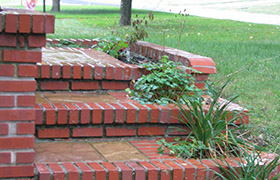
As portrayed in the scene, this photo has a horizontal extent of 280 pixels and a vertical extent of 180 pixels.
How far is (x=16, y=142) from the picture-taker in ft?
8.45

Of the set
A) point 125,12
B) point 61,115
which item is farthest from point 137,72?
point 125,12

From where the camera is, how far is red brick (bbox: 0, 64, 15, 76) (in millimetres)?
2508

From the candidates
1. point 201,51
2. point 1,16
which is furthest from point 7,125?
point 201,51

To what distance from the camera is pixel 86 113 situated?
3.29 m

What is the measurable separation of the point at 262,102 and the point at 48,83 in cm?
226

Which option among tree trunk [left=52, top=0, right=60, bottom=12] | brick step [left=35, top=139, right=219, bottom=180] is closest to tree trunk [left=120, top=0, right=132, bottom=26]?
tree trunk [left=52, top=0, right=60, bottom=12]

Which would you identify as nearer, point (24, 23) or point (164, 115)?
point (24, 23)

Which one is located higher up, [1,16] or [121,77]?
[1,16]

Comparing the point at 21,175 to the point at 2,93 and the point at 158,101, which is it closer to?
the point at 2,93

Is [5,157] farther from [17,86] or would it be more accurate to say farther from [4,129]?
[17,86]

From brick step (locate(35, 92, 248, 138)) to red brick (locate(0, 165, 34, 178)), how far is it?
63 cm

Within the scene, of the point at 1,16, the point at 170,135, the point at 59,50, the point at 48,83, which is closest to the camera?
the point at 1,16

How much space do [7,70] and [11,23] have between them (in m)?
0.27

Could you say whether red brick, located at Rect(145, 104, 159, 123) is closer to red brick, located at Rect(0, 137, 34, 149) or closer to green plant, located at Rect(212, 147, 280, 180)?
green plant, located at Rect(212, 147, 280, 180)
